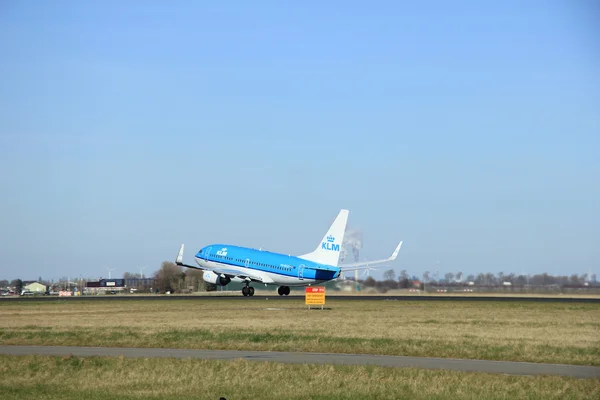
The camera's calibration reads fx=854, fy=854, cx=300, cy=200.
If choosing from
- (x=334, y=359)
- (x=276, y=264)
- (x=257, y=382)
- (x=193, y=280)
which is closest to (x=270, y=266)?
(x=276, y=264)

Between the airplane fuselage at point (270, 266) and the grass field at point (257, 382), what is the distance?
206 ft

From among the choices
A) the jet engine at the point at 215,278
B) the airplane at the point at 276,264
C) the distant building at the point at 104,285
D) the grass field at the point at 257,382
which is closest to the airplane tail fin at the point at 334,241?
the airplane at the point at 276,264

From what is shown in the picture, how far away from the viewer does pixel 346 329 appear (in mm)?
47344

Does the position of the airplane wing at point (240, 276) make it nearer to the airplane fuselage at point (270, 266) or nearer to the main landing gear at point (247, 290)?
the airplane fuselage at point (270, 266)

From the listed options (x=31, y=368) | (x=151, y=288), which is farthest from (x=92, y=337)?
(x=151, y=288)

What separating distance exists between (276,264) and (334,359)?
6182cm

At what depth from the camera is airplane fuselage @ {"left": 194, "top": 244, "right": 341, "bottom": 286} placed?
93062 millimetres

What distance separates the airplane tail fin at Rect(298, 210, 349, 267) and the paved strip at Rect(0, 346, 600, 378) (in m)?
55.8

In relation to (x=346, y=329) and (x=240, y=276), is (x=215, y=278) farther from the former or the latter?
(x=346, y=329)

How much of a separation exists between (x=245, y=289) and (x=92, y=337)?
180ft

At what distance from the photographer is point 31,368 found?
1183 inches

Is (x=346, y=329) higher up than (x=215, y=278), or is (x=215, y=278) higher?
(x=215, y=278)

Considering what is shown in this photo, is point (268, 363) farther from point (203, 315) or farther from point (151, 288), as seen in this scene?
point (151, 288)

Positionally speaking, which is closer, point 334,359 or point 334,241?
point 334,359
